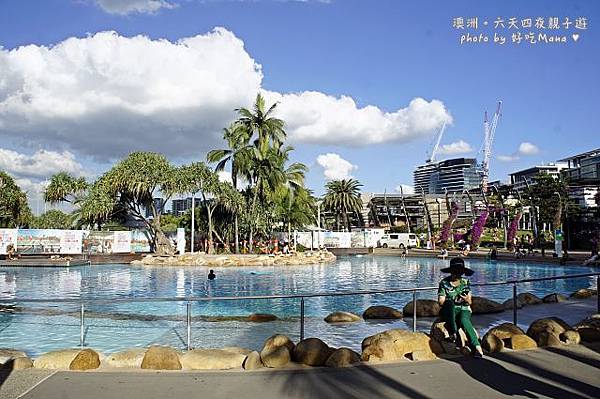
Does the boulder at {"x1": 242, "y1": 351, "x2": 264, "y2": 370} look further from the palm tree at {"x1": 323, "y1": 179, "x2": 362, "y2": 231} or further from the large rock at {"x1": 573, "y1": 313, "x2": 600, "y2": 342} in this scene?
the palm tree at {"x1": 323, "y1": 179, "x2": 362, "y2": 231}

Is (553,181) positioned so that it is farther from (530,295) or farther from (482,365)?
(482,365)

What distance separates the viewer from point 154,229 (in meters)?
44.2

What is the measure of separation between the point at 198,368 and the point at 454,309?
356cm

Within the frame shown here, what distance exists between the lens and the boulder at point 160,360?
639cm

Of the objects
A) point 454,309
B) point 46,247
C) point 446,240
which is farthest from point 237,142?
point 454,309

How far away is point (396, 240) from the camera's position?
217ft

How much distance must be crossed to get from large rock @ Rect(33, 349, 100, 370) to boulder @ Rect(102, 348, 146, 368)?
173 millimetres

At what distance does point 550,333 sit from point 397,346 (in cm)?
248

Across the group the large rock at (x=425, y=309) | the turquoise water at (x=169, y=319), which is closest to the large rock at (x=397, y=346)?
the turquoise water at (x=169, y=319)

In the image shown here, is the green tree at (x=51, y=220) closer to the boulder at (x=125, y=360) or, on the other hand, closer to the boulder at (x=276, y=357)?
the boulder at (x=125, y=360)

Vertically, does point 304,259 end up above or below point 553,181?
below

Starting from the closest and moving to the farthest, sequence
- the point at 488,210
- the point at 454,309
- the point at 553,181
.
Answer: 1. the point at 454,309
2. the point at 553,181
3. the point at 488,210

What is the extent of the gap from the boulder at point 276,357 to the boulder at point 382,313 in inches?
228

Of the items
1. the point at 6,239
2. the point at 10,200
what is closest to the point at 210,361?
the point at 6,239
